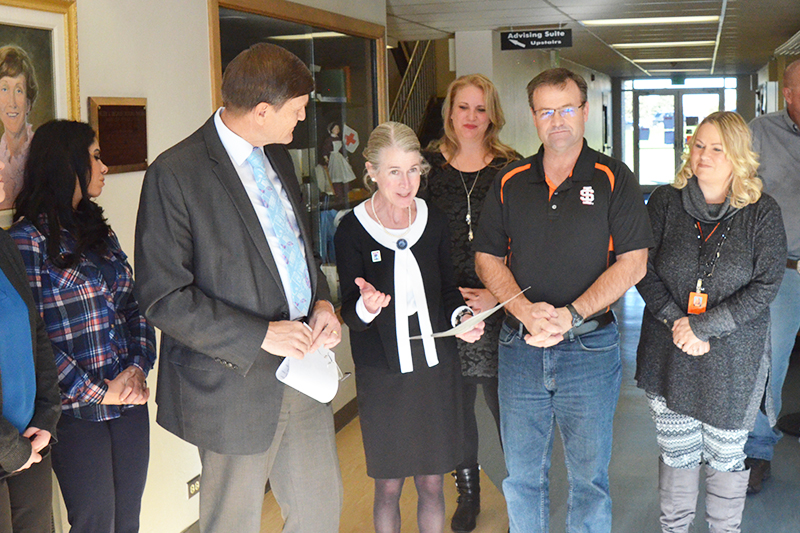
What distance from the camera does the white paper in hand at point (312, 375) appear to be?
2221 millimetres

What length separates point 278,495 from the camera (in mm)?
2406

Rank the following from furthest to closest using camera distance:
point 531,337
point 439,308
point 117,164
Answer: point 117,164, point 439,308, point 531,337

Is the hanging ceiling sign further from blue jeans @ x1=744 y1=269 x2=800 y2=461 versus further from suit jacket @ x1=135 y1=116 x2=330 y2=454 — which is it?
suit jacket @ x1=135 y1=116 x2=330 y2=454

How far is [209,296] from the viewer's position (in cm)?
214

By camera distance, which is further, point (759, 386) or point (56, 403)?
point (759, 386)

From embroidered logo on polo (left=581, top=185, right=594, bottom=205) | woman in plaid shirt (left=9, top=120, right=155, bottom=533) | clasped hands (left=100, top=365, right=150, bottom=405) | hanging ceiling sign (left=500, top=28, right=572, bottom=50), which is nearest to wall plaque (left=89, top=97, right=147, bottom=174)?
woman in plaid shirt (left=9, top=120, right=155, bottom=533)

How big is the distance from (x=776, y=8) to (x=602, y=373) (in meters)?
6.47

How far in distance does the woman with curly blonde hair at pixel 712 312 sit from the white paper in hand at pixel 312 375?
132 centimetres

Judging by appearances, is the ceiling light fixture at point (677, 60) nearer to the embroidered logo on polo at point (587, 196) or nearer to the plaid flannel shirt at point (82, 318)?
the embroidered logo on polo at point (587, 196)

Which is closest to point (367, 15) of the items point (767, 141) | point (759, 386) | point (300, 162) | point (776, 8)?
point (300, 162)

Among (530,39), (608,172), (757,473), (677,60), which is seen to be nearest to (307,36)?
(608,172)

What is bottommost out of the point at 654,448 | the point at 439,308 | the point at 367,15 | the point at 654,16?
the point at 654,448

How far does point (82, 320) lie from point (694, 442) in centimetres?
221

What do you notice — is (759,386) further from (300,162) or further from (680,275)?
(300,162)
